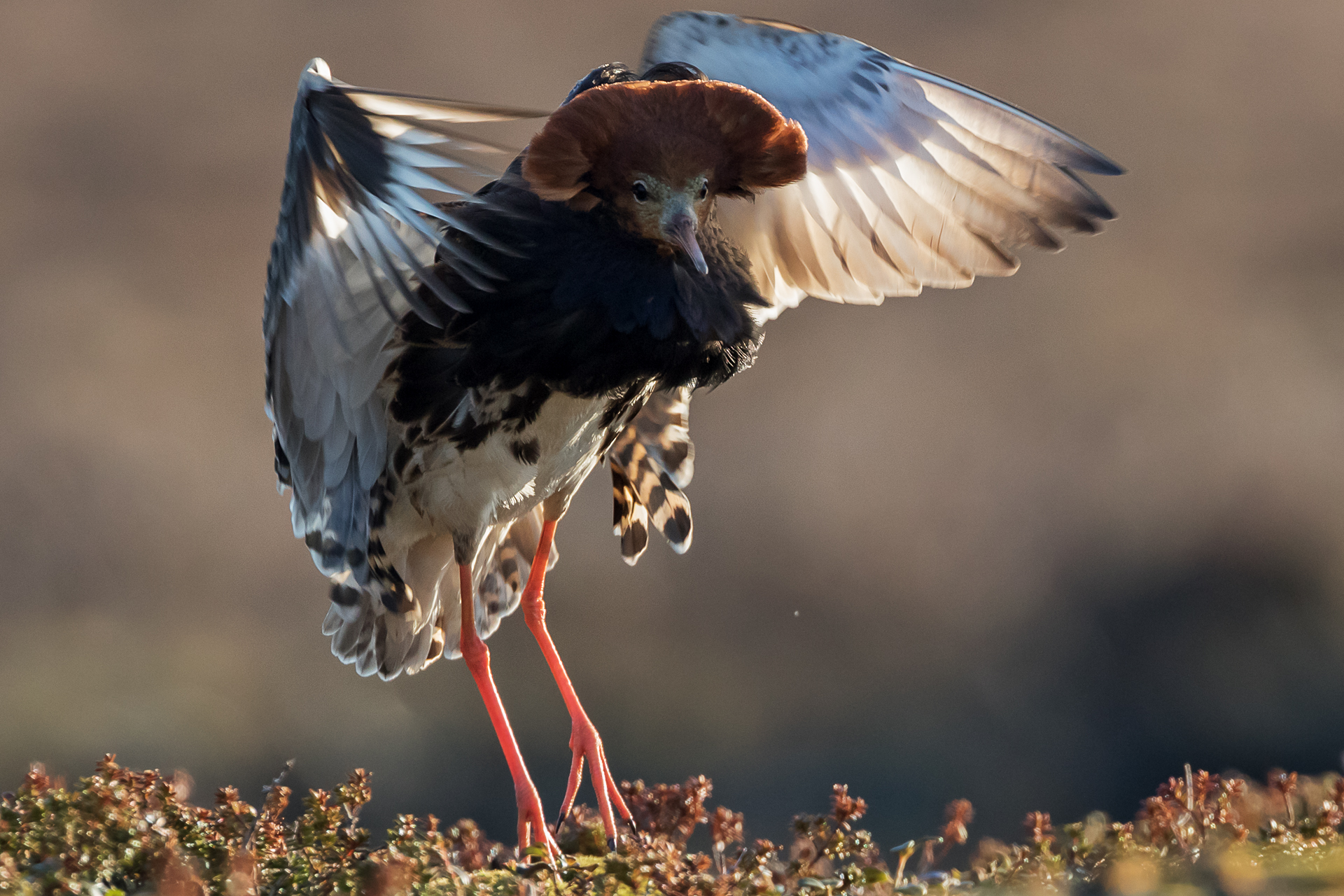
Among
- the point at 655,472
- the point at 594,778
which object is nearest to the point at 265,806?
the point at 594,778

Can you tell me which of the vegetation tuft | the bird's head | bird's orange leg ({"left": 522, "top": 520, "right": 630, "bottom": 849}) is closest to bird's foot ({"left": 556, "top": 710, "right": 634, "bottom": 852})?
bird's orange leg ({"left": 522, "top": 520, "right": 630, "bottom": 849})

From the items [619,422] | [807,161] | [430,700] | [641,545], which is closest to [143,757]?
[430,700]

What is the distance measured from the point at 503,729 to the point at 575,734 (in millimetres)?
219

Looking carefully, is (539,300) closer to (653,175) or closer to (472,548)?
(653,175)

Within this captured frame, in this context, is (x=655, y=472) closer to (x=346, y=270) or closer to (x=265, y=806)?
(x=346, y=270)

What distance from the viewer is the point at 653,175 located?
3.27m

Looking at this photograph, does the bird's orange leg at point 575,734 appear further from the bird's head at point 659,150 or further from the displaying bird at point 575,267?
the bird's head at point 659,150

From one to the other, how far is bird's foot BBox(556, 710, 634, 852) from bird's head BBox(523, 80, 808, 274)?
1503 mm

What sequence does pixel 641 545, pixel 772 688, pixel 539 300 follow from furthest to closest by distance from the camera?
1. pixel 772 688
2. pixel 641 545
3. pixel 539 300

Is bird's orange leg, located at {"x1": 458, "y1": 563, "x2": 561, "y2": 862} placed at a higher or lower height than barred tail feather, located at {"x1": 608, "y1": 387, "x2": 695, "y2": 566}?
lower

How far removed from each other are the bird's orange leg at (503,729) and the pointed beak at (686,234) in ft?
4.39

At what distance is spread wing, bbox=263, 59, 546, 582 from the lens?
272 cm

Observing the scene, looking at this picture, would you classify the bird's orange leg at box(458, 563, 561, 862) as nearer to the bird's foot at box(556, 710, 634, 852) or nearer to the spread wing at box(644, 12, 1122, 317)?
the bird's foot at box(556, 710, 634, 852)

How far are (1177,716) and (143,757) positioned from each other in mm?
6361
